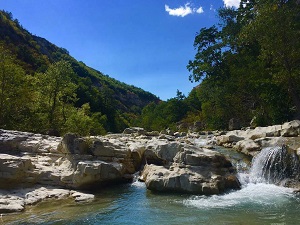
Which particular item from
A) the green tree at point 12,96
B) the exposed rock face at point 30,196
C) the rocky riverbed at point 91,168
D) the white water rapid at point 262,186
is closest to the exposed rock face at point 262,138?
the rocky riverbed at point 91,168

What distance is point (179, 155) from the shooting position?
18.1 metres

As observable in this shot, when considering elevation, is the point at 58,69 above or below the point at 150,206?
above

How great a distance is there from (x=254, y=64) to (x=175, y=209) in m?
28.6

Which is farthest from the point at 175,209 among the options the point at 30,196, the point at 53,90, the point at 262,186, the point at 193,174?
the point at 53,90

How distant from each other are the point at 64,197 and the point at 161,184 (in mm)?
5364

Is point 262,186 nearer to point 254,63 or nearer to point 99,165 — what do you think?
point 99,165

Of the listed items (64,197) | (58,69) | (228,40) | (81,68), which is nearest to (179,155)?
(64,197)

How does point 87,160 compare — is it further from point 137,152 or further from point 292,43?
point 292,43

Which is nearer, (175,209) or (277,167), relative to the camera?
(175,209)

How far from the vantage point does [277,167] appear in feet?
59.7

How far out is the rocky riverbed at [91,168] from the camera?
51.3 ft

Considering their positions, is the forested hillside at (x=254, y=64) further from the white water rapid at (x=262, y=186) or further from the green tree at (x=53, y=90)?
the green tree at (x=53, y=90)

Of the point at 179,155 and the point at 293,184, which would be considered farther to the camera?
the point at 179,155

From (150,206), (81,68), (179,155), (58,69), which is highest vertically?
(81,68)
